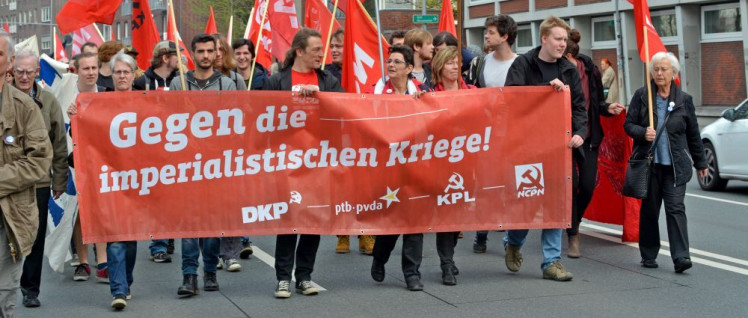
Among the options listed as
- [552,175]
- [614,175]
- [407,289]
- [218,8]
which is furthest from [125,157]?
[218,8]

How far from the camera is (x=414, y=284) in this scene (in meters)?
8.05

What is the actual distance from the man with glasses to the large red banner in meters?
0.12

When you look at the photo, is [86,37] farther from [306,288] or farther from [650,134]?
[650,134]

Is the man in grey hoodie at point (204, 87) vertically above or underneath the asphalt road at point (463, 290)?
above

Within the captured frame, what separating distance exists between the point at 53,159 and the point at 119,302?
A: 3.33 feet

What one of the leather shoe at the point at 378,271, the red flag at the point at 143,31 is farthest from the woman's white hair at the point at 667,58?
the red flag at the point at 143,31

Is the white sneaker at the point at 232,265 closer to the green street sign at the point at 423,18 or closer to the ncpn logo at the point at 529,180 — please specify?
the ncpn logo at the point at 529,180

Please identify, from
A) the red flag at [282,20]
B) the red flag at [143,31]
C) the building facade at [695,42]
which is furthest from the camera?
the building facade at [695,42]

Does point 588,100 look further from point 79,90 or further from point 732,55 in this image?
point 732,55

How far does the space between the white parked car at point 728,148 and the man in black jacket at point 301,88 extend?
865 cm

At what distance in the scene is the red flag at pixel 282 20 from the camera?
13789 millimetres

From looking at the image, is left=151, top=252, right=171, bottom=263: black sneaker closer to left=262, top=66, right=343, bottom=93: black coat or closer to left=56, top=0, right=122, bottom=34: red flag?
left=262, top=66, right=343, bottom=93: black coat

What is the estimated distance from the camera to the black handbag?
8.81m

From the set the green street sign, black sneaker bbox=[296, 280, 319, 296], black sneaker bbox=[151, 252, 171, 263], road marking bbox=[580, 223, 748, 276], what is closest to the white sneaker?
black sneaker bbox=[151, 252, 171, 263]
